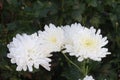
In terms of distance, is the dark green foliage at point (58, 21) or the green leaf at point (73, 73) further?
the dark green foliage at point (58, 21)

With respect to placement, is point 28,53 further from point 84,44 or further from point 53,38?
point 84,44

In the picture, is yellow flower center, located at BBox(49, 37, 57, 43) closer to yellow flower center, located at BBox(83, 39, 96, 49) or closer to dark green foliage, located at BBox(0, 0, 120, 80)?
yellow flower center, located at BBox(83, 39, 96, 49)

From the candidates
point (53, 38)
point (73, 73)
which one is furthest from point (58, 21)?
point (53, 38)

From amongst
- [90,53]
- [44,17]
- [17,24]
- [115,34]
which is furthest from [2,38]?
[90,53]

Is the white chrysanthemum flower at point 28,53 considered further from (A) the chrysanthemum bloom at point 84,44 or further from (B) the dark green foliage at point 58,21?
(B) the dark green foliage at point 58,21

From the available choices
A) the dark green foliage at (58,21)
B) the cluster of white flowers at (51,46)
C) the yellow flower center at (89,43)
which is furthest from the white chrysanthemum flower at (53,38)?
the dark green foliage at (58,21)
